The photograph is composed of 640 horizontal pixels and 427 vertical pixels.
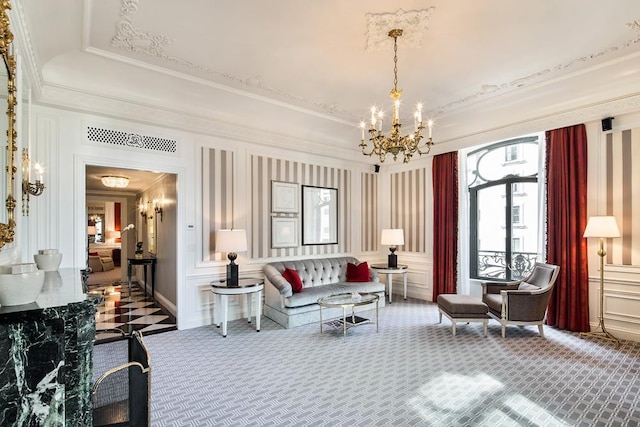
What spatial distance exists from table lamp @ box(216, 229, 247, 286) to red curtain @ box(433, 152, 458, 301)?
3.65 meters

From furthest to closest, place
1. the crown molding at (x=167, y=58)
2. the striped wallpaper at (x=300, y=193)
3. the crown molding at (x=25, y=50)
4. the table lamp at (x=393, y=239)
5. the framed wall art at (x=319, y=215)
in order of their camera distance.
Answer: the table lamp at (x=393, y=239)
the framed wall art at (x=319, y=215)
the striped wallpaper at (x=300, y=193)
the crown molding at (x=167, y=58)
the crown molding at (x=25, y=50)

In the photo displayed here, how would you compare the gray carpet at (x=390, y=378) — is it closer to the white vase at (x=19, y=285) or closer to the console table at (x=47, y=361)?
the console table at (x=47, y=361)

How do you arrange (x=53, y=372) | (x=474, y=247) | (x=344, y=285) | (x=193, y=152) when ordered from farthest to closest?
(x=474, y=247)
(x=344, y=285)
(x=193, y=152)
(x=53, y=372)

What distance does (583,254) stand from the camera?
4.38 metres

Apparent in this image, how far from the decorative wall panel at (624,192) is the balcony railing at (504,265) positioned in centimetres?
108

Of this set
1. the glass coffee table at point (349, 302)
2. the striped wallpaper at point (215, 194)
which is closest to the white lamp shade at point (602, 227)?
the glass coffee table at point (349, 302)

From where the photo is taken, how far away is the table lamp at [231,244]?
4.41 meters

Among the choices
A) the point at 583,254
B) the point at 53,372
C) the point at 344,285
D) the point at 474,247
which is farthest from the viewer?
the point at 474,247


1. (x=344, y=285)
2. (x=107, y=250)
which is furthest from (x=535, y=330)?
(x=107, y=250)

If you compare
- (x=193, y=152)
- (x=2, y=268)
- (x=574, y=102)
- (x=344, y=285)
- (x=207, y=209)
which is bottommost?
(x=344, y=285)

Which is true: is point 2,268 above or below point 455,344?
above

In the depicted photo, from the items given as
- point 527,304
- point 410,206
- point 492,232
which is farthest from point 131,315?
point 492,232

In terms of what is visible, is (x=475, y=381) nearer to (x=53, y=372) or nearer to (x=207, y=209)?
(x=53, y=372)

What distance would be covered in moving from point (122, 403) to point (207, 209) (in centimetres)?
334
